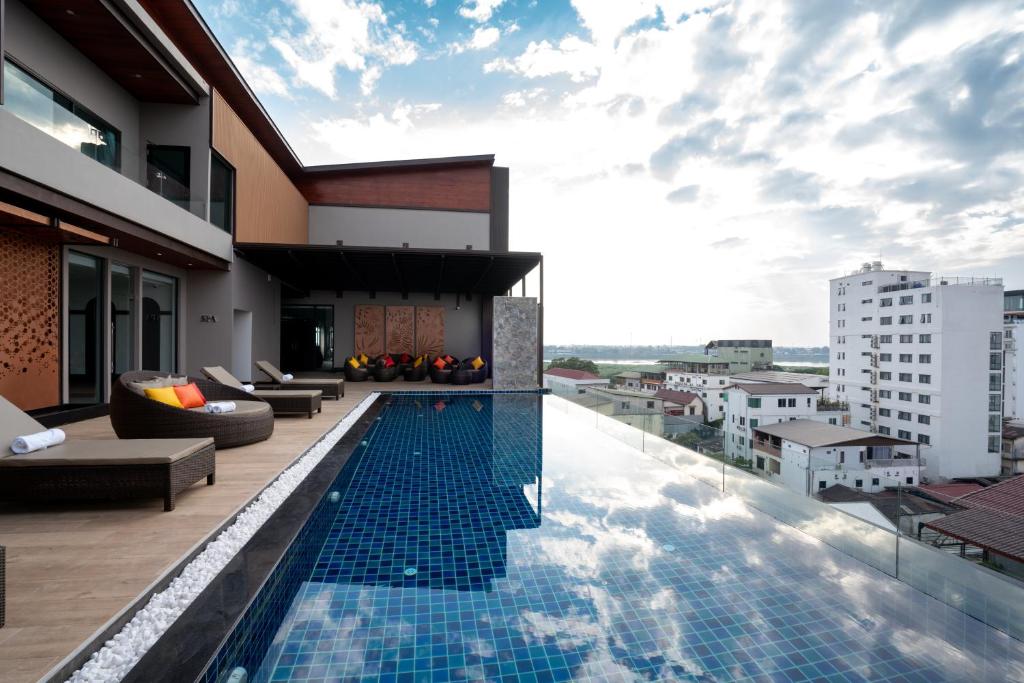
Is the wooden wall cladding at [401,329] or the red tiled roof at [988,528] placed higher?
the wooden wall cladding at [401,329]

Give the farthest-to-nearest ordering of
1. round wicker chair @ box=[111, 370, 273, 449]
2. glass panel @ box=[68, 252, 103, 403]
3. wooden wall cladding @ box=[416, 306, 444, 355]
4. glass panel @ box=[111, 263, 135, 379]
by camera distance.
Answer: wooden wall cladding @ box=[416, 306, 444, 355]
glass panel @ box=[111, 263, 135, 379]
glass panel @ box=[68, 252, 103, 403]
round wicker chair @ box=[111, 370, 273, 449]

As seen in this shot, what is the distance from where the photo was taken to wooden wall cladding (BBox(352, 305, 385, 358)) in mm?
14961

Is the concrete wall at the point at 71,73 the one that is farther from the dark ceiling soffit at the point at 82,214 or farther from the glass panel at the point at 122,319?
the glass panel at the point at 122,319

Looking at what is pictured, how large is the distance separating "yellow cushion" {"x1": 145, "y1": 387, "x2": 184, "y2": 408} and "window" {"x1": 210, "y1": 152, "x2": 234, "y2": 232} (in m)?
5.47

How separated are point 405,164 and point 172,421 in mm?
13148

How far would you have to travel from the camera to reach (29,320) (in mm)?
6172

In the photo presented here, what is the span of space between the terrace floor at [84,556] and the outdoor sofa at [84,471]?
6.2 inches

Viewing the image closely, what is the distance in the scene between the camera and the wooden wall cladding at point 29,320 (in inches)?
230

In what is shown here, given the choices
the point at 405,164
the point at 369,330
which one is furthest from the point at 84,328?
the point at 405,164

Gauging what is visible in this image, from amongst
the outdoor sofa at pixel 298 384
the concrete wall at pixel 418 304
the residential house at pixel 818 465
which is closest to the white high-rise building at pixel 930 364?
the concrete wall at pixel 418 304

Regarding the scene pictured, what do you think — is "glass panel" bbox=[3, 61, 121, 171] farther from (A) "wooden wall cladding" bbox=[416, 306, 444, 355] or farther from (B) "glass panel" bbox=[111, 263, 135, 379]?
(A) "wooden wall cladding" bbox=[416, 306, 444, 355]

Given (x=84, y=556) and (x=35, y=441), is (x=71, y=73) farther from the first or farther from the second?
(x=84, y=556)

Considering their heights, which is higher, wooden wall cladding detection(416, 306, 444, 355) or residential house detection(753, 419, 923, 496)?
wooden wall cladding detection(416, 306, 444, 355)

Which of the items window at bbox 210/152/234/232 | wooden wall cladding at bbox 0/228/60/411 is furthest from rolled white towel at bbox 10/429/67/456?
window at bbox 210/152/234/232
